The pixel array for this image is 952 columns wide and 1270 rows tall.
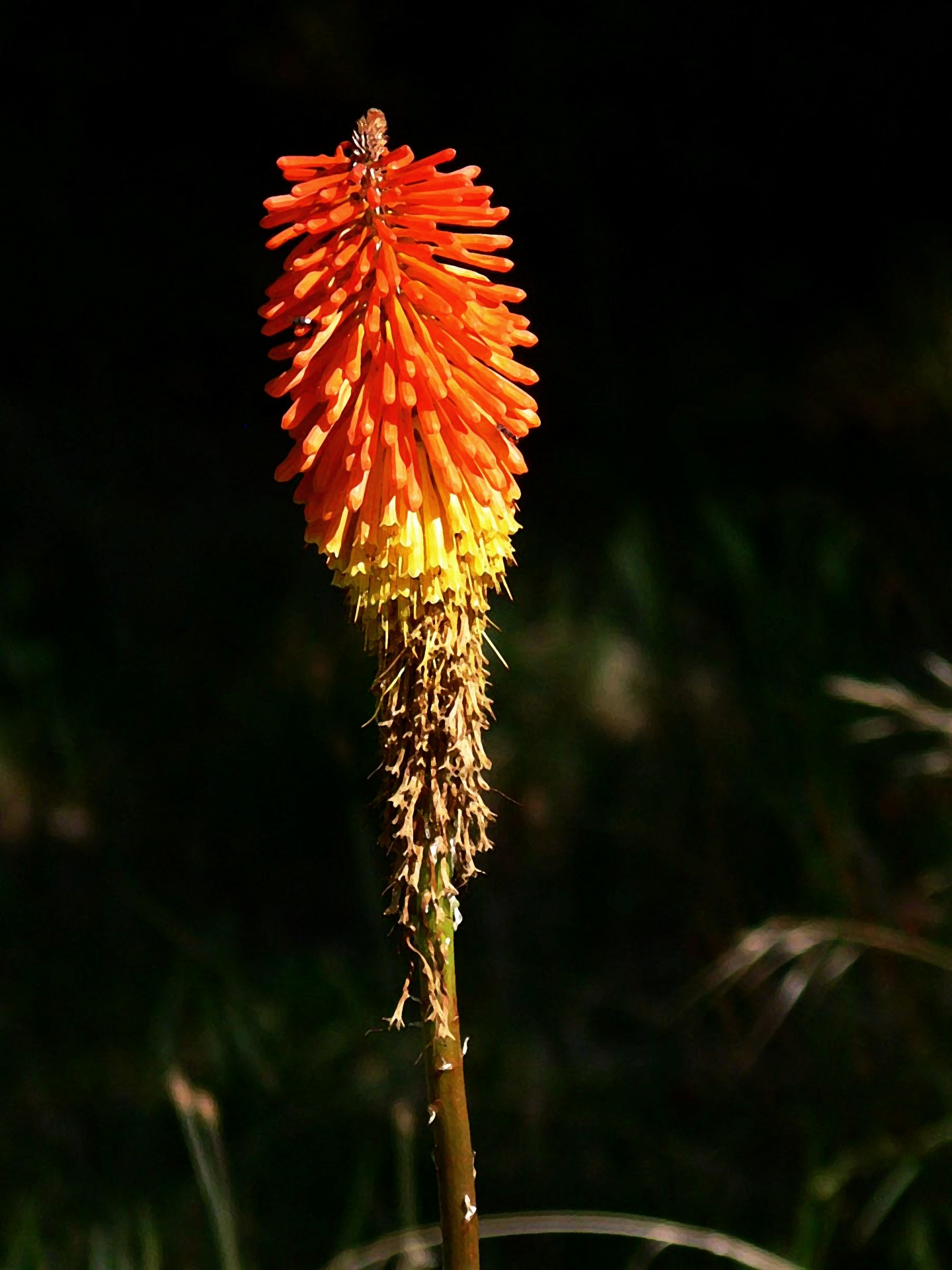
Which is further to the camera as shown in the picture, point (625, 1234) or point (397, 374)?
point (625, 1234)

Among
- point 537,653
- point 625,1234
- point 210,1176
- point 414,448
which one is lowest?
point 625,1234

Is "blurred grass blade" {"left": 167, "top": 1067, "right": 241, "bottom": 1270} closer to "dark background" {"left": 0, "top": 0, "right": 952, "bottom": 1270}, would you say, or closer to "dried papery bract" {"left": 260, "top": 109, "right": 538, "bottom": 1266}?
"dark background" {"left": 0, "top": 0, "right": 952, "bottom": 1270}

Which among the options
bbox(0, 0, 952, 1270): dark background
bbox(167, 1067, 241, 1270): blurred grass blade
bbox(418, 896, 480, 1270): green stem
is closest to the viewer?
bbox(418, 896, 480, 1270): green stem

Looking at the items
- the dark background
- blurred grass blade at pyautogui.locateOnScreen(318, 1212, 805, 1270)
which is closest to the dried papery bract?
blurred grass blade at pyautogui.locateOnScreen(318, 1212, 805, 1270)

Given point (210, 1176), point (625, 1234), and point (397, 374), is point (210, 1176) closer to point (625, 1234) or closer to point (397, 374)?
point (625, 1234)

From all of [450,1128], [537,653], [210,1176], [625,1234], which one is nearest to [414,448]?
[450,1128]

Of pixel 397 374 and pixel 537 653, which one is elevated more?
pixel 537 653

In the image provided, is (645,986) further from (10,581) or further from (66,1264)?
(10,581)

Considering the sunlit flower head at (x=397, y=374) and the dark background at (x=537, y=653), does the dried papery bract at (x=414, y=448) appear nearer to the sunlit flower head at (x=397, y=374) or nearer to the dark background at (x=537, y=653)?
the sunlit flower head at (x=397, y=374)

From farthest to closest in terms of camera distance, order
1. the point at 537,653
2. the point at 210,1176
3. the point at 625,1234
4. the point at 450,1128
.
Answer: the point at 537,653, the point at 625,1234, the point at 210,1176, the point at 450,1128
